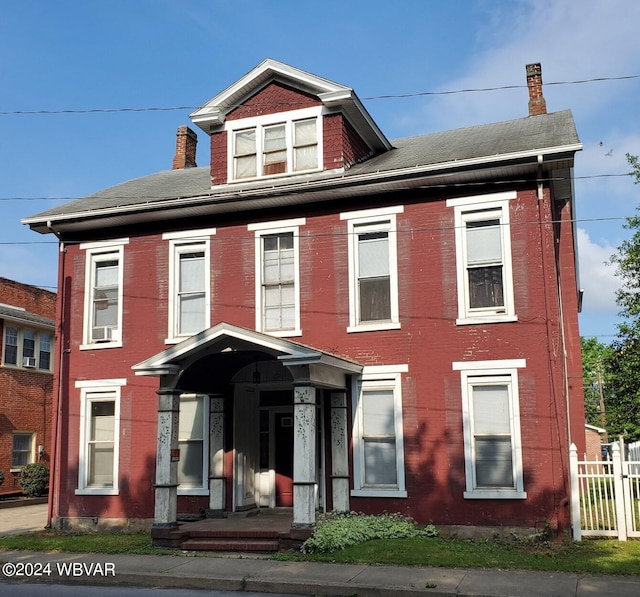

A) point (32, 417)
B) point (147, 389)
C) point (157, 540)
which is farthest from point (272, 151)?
point (32, 417)

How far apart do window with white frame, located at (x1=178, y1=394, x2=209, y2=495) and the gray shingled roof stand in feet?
15.2

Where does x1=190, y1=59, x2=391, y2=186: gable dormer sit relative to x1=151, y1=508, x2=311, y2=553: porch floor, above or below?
above

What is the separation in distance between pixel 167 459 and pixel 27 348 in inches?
677

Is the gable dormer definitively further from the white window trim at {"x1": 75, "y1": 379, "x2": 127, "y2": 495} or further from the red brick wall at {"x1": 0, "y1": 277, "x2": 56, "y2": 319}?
the red brick wall at {"x1": 0, "y1": 277, "x2": 56, "y2": 319}

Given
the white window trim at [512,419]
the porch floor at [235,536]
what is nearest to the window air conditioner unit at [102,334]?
the porch floor at [235,536]

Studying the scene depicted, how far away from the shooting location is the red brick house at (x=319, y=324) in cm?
1405

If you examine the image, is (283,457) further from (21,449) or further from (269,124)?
(21,449)

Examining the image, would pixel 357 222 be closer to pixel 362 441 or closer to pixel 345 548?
pixel 362 441

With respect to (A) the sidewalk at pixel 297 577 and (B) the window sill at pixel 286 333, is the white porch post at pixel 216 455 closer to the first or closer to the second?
(B) the window sill at pixel 286 333

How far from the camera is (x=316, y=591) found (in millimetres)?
10438

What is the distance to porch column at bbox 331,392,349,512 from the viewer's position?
1491cm

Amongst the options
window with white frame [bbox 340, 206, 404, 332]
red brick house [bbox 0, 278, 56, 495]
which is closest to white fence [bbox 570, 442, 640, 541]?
window with white frame [bbox 340, 206, 404, 332]

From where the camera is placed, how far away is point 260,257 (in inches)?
648

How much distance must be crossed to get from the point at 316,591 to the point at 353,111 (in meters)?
10.9
